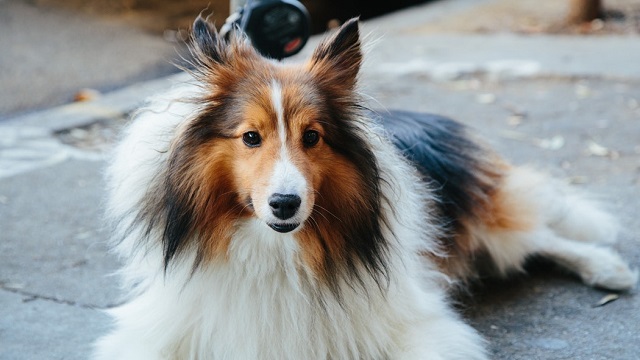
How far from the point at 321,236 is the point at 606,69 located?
617cm

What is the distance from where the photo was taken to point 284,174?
271 cm

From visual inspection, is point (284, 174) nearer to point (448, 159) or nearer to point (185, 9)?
point (448, 159)

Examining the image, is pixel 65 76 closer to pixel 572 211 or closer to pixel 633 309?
pixel 572 211

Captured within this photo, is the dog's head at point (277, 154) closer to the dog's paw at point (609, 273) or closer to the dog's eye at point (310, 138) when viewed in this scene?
the dog's eye at point (310, 138)

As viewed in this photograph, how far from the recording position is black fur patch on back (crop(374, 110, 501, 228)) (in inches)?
149

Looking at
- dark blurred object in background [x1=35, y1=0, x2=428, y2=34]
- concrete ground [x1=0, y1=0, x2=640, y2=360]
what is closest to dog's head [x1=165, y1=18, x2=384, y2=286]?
concrete ground [x1=0, y1=0, x2=640, y2=360]

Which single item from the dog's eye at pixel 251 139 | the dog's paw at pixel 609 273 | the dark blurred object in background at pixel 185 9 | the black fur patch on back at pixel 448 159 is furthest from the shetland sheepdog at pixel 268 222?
the dark blurred object in background at pixel 185 9

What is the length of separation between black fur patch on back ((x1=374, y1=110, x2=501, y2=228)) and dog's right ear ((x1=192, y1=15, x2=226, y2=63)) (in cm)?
95

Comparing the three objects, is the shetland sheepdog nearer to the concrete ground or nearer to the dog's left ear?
the dog's left ear

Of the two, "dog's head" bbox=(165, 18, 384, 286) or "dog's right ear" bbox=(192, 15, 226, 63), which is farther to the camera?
"dog's right ear" bbox=(192, 15, 226, 63)

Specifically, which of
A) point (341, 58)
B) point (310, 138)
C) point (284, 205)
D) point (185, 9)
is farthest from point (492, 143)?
point (185, 9)

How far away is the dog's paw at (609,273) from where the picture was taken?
156 inches

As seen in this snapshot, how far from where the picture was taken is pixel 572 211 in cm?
448

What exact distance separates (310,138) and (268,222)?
35 centimetres
